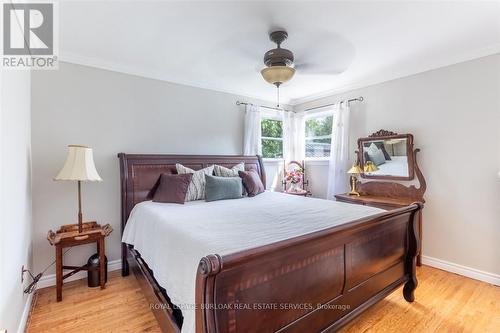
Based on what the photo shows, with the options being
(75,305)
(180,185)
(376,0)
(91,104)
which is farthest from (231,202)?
(376,0)

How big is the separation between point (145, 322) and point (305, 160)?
3.65 metres

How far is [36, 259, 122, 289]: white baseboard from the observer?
2535 millimetres

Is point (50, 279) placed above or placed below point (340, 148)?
below

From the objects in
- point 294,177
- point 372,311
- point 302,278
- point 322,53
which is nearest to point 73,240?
point 302,278

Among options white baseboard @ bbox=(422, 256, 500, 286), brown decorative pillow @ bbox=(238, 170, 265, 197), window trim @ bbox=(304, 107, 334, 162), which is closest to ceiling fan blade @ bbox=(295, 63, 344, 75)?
window trim @ bbox=(304, 107, 334, 162)

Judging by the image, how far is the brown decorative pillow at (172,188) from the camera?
9.11 feet

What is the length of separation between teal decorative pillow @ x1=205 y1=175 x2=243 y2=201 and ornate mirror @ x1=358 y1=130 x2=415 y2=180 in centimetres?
195

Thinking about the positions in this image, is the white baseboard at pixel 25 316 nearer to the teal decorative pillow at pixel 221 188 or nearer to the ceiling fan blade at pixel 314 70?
the teal decorative pillow at pixel 221 188

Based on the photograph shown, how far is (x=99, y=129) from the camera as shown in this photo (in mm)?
2867

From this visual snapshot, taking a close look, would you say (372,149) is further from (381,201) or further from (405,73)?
(405,73)

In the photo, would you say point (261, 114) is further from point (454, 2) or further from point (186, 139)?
point (454, 2)

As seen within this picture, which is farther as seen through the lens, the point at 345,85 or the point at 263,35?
the point at 345,85

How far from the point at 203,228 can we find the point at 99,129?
6.66 ft

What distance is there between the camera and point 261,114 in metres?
4.47
